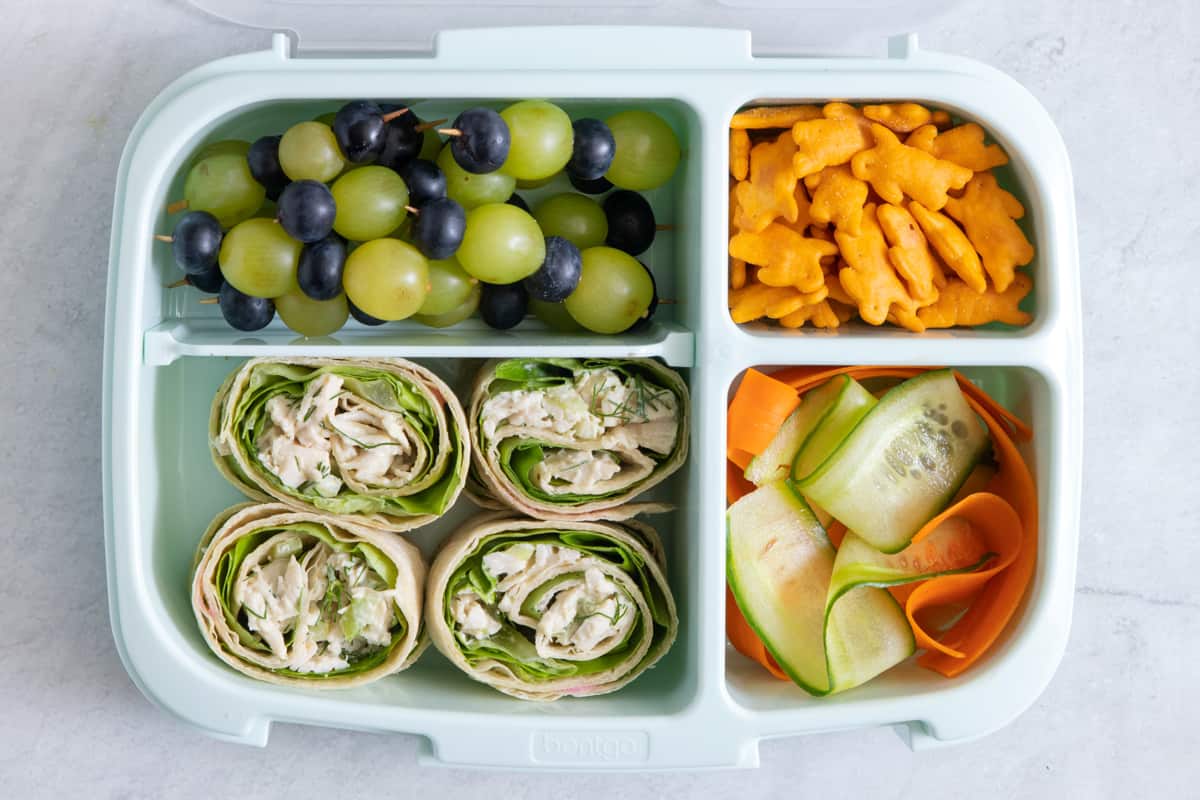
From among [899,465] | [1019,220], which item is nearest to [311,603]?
[899,465]

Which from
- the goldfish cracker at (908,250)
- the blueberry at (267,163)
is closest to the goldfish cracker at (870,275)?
the goldfish cracker at (908,250)

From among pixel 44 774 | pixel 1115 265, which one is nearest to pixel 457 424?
pixel 44 774

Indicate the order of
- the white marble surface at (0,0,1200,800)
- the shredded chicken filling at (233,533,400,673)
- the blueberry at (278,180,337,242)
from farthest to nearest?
the white marble surface at (0,0,1200,800)
the shredded chicken filling at (233,533,400,673)
the blueberry at (278,180,337,242)

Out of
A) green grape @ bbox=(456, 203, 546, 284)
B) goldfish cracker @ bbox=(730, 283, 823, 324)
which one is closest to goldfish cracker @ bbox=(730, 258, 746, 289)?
goldfish cracker @ bbox=(730, 283, 823, 324)

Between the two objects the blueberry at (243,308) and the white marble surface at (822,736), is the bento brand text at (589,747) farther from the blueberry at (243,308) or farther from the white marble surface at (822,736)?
the blueberry at (243,308)

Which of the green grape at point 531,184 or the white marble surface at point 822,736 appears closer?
the green grape at point 531,184

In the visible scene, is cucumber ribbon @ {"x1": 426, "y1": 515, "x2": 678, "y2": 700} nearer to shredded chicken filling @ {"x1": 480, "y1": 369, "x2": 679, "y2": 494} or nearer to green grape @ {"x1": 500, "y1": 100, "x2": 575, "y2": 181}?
shredded chicken filling @ {"x1": 480, "y1": 369, "x2": 679, "y2": 494}

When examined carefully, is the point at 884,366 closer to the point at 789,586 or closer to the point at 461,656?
the point at 789,586
